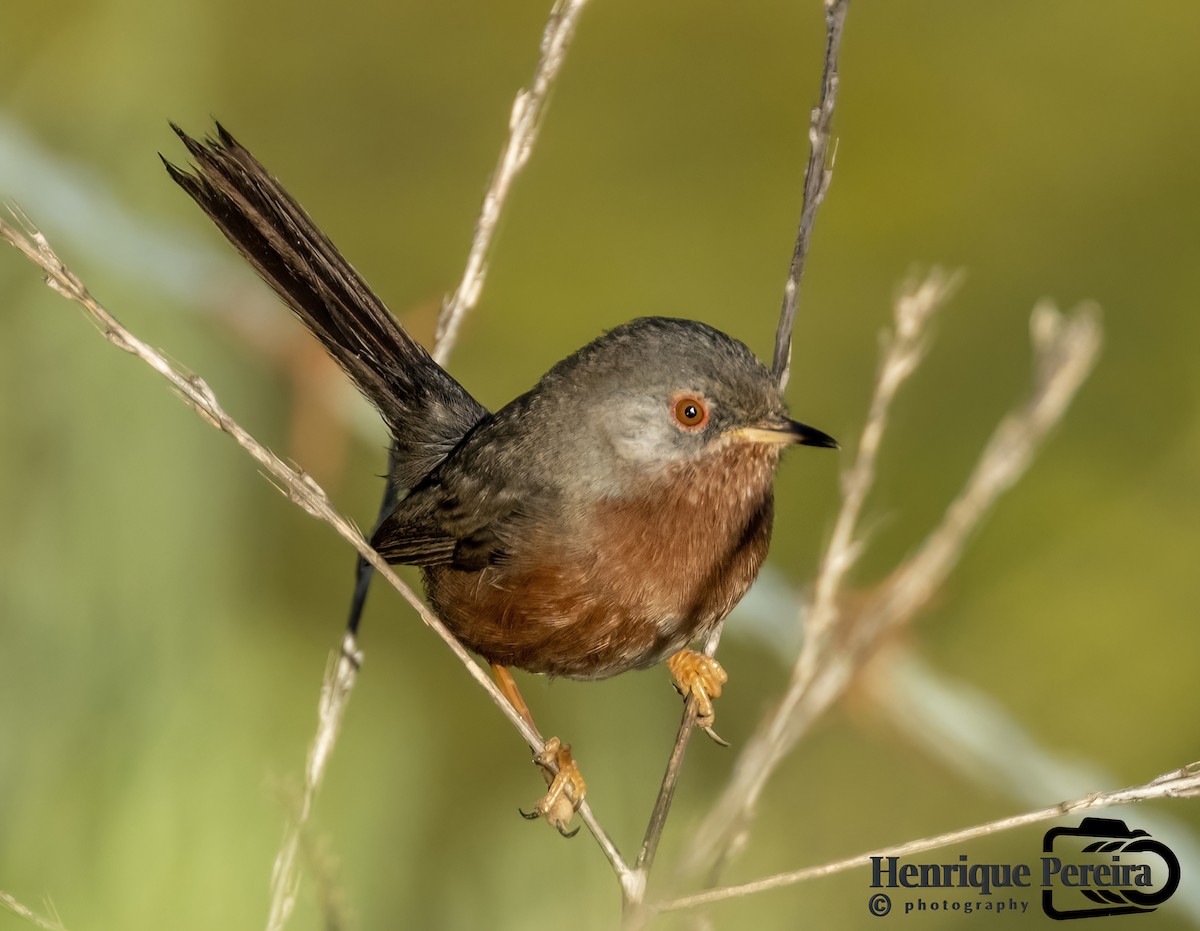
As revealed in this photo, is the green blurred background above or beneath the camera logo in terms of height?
above

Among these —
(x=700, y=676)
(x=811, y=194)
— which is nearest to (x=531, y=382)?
(x=700, y=676)

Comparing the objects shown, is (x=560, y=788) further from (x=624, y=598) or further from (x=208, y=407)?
(x=208, y=407)

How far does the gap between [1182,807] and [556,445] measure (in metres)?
3.50

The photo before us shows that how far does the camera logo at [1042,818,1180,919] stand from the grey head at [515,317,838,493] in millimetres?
1226

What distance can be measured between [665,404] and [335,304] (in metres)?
1.23

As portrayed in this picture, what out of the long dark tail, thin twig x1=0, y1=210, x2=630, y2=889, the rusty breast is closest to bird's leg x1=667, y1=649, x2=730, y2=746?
the rusty breast

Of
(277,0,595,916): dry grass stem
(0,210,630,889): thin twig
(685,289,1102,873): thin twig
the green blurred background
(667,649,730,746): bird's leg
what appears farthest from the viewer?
(667,649,730,746): bird's leg

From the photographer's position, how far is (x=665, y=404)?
3.38 meters

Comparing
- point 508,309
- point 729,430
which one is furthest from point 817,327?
point 729,430

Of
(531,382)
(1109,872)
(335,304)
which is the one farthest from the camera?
(531,382)

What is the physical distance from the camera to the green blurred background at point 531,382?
345cm

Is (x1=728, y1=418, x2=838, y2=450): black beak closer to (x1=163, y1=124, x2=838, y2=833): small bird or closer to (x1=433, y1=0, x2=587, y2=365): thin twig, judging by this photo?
(x1=163, y1=124, x2=838, y2=833): small bird

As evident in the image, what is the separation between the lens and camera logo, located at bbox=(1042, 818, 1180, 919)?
3262 mm

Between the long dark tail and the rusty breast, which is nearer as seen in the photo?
the rusty breast
